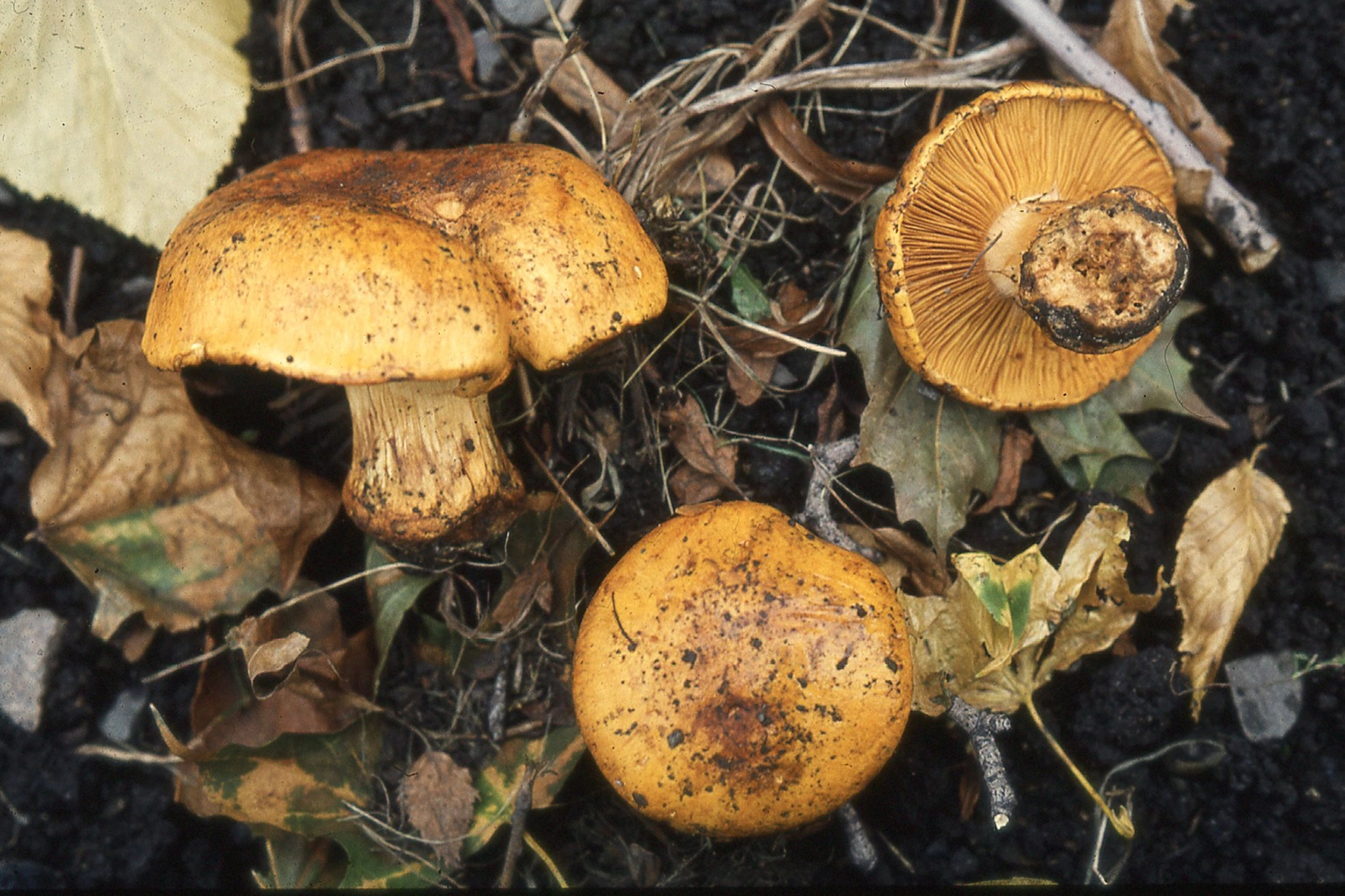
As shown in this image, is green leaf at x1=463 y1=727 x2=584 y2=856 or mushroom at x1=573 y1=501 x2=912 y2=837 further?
green leaf at x1=463 y1=727 x2=584 y2=856

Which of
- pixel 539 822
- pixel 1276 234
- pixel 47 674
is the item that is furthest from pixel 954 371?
pixel 47 674

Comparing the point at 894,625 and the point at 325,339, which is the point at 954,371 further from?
the point at 325,339

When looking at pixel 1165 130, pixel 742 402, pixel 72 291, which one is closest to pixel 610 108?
pixel 742 402

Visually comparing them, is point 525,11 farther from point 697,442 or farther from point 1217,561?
point 1217,561

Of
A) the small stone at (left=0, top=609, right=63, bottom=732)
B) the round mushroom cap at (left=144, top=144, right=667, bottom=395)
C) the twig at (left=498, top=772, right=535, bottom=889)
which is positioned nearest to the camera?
the round mushroom cap at (left=144, top=144, right=667, bottom=395)

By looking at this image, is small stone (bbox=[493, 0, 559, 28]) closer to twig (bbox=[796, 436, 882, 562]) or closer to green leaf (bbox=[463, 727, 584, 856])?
twig (bbox=[796, 436, 882, 562])

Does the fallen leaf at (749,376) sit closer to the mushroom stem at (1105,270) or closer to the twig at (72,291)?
the mushroom stem at (1105,270)

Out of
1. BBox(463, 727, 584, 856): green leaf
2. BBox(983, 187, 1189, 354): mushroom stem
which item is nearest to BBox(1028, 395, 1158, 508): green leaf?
BBox(983, 187, 1189, 354): mushroom stem

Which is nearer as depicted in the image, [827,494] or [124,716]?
[827,494]
